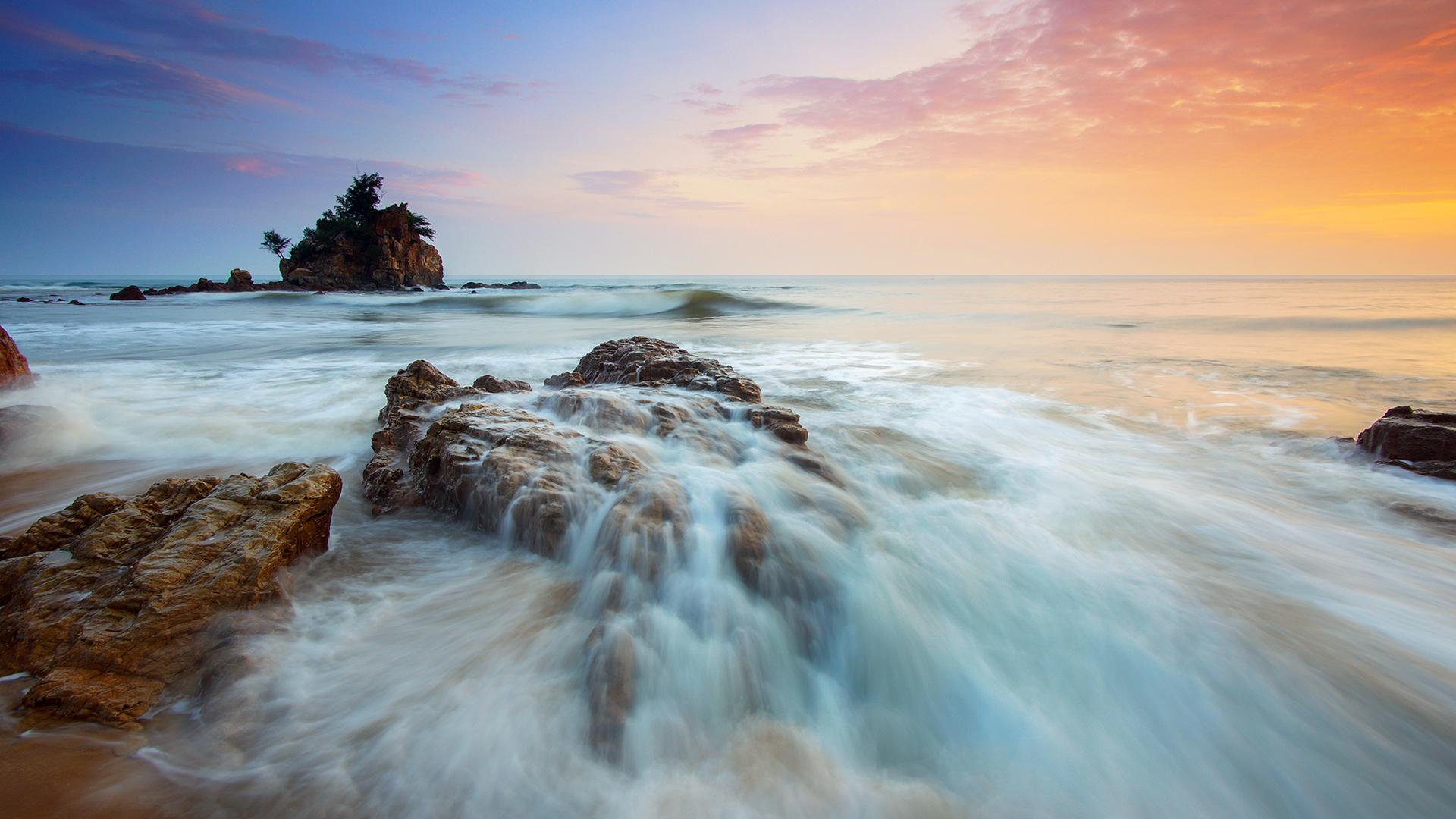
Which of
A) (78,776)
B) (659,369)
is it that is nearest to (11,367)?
(659,369)

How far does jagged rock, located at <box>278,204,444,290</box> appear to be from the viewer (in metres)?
45.3

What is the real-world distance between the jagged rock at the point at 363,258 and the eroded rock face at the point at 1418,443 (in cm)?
5301

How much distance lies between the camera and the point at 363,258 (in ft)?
154

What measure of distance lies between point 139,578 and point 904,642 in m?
3.55

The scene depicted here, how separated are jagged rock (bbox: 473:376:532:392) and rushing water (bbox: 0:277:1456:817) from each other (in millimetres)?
1289

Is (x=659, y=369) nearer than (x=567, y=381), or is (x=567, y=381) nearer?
(x=659, y=369)

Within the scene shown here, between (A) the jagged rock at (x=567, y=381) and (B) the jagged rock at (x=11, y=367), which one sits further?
(A) the jagged rock at (x=567, y=381)

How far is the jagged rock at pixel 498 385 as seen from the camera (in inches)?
249

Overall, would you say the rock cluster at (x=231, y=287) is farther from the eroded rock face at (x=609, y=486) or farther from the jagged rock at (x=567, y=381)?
the eroded rock face at (x=609, y=486)

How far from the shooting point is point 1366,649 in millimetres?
2836

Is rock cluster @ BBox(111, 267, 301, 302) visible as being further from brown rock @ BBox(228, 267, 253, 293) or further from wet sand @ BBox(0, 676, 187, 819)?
wet sand @ BBox(0, 676, 187, 819)

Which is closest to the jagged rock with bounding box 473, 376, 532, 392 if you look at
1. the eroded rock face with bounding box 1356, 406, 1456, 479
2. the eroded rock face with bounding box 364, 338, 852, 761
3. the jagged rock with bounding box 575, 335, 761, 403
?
the eroded rock face with bounding box 364, 338, 852, 761

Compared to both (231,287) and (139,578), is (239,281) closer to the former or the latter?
(231,287)

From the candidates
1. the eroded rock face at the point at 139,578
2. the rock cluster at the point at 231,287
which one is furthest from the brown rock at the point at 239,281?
the eroded rock face at the point at 139,578
